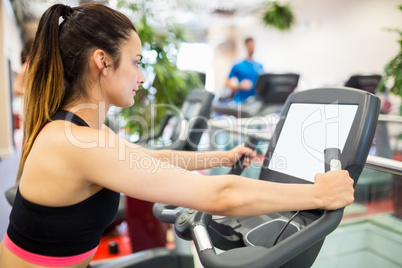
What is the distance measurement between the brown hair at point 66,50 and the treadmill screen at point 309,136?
61 centimetres

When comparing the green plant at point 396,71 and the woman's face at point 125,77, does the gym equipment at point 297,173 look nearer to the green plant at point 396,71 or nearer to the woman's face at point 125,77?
the woman's face at point 125,77

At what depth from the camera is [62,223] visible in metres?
0.88

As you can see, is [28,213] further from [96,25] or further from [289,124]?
[289,124]

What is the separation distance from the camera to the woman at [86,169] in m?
0.77

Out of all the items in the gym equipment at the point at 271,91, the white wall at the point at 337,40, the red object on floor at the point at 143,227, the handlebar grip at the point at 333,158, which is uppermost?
the white wall at the point at 337,40

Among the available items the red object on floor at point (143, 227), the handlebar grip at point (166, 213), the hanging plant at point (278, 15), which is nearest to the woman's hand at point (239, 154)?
the handlebar grip at point (166, 213)

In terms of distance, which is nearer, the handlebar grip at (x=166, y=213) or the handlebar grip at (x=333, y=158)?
the handlebar grip at (x=333, y=158)

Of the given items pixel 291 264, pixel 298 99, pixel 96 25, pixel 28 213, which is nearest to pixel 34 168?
pixel 28 213

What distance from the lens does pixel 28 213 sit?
90cm

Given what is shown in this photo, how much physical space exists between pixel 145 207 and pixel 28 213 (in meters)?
1.52

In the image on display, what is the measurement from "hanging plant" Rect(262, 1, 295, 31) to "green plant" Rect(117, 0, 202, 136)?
108 inches

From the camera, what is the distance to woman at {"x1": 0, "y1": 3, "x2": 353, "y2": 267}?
77 centimetres

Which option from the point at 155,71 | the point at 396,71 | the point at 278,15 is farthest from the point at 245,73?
the point at 396,71

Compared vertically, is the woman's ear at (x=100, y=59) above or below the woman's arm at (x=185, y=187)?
above
